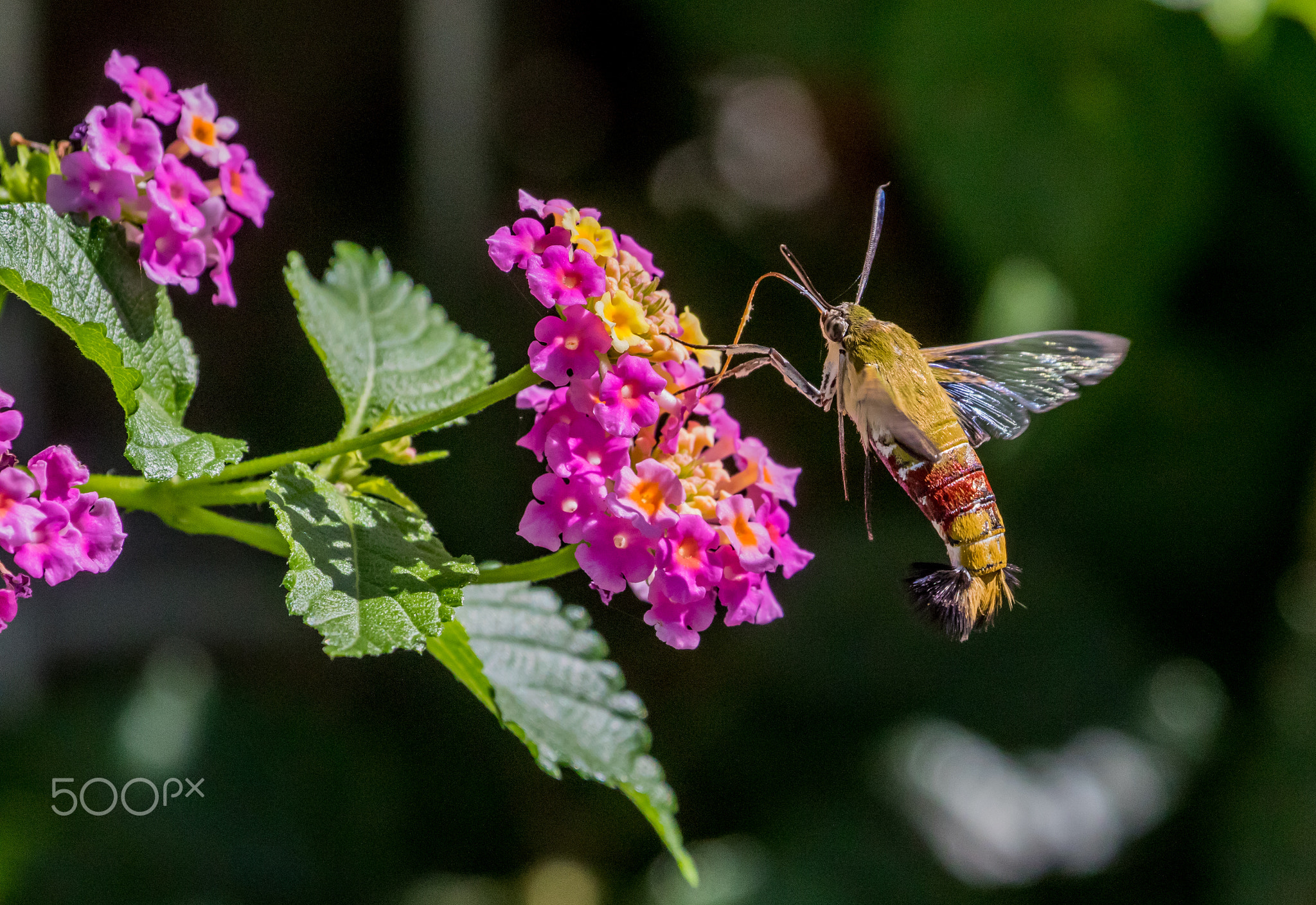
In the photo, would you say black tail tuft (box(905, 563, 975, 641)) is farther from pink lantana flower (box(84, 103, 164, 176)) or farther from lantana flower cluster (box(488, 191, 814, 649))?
pink lantana flower (box(84, 103, 164, 176))

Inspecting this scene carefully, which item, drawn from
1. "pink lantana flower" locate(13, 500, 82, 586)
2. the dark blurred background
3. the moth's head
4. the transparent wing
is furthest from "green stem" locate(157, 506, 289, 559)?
the dark blurred background

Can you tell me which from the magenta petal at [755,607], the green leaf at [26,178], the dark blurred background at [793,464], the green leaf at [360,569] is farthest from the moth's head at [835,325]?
the dark blurred background at [793,464]

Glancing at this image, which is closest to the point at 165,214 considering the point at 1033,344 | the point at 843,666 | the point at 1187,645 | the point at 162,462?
the point at 162,462

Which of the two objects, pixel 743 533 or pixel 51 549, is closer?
pixel 51 549

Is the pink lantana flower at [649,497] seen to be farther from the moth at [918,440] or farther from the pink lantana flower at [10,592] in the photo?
the pink lantana flower at [10,592]

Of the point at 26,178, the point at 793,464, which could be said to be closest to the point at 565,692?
the point at 26,178

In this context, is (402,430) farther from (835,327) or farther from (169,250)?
(835,327)
